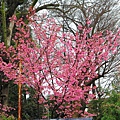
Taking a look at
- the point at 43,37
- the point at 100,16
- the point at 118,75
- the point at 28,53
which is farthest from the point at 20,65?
the point at 118,75

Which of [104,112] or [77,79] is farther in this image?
[104,112]

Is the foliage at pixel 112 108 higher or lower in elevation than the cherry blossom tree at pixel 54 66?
lower

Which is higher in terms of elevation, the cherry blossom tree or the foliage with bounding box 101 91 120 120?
the cherry blossom tree

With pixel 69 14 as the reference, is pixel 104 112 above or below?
below

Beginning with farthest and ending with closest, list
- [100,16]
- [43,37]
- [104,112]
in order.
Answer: [100,16] → [104,112] → [43,37]

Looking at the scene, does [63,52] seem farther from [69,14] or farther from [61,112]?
[69,14]

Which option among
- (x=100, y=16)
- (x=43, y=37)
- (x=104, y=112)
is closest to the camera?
(x=43, y=37)

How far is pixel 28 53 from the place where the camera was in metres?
7.19

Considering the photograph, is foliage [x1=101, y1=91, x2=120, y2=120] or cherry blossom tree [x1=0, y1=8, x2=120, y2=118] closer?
cherry blossom tree [x1=0, y1=8, x2=120, y2=118]

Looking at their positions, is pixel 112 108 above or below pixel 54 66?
below

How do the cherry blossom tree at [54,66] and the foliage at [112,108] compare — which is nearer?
the cherry blossom tree at [54,66]

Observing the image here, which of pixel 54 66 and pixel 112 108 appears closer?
pixel 54 66

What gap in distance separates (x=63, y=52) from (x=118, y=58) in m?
6.24

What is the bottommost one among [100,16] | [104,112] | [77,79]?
[104,112]
